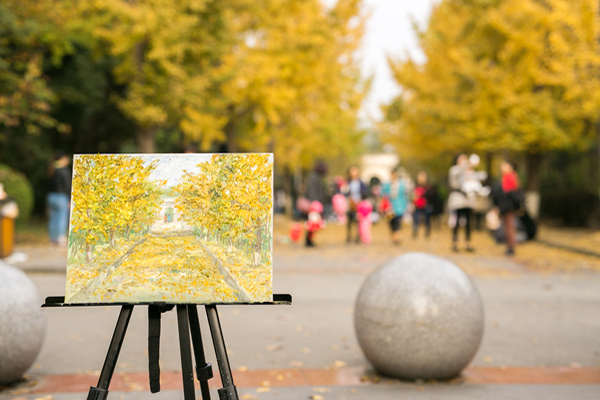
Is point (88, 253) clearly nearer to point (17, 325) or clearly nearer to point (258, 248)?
point (258, 248)

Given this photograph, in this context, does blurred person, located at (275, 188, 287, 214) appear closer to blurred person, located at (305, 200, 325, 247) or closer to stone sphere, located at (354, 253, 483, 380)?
blurred person, located at (305, 200, 325, 247)

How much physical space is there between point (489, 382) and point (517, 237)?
43.9 feet

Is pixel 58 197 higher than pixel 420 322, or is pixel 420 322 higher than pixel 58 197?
pixel 58 197

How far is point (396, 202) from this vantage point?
60.8ft

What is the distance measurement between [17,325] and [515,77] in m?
19.0

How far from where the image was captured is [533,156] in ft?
79.0

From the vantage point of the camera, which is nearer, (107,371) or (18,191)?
(107,371)

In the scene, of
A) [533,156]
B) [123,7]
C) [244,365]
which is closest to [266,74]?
[123,7]

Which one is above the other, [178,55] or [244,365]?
[178,55]

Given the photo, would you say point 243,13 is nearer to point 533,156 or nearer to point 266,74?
point 266,74

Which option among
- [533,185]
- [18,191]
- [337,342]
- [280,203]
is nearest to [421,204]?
[533,185]

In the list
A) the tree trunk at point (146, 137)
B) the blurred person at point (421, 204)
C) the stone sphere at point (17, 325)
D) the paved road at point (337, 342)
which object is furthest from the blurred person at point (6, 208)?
the blurred person at point (421, 204)

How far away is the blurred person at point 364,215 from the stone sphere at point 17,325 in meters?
12.8

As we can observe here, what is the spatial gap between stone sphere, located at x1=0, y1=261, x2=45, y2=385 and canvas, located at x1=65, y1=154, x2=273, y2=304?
2.09 metres
